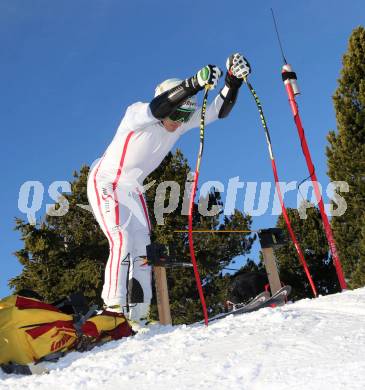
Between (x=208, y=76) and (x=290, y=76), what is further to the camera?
(x=290, y=76)

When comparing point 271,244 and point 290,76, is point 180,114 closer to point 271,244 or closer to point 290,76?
point 290,76

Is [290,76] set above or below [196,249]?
above

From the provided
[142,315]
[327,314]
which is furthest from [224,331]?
[142,315]

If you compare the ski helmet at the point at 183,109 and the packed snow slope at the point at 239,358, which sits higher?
the ski helmet at the point at 183,109

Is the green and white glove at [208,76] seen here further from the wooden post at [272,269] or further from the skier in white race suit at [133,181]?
the wooden post at [272,269]

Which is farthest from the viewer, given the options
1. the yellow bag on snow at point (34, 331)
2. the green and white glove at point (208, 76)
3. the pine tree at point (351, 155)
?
the pine tree at point (351, 155)

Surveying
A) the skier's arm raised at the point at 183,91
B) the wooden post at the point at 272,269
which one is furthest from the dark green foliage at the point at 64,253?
the skier's arm raised at the point at 183,91

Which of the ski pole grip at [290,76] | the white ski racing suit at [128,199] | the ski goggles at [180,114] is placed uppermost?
the ski pole grip at [290,76]

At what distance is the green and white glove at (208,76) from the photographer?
431 cm

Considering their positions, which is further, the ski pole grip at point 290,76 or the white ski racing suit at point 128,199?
the ski pole grip at point 290,76

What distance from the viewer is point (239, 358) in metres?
2.66

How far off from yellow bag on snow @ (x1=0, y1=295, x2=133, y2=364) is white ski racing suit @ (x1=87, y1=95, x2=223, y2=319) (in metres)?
0.83

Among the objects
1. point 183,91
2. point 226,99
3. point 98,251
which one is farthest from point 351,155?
point 183,91

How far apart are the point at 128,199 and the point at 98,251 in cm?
1460
